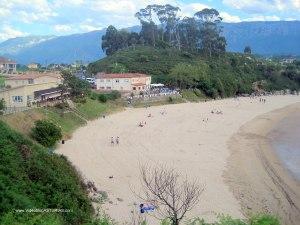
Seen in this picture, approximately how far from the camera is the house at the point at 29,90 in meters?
41.6

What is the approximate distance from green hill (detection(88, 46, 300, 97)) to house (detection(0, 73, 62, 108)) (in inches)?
1051

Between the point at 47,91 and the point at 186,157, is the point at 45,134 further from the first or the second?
the point at 47,91

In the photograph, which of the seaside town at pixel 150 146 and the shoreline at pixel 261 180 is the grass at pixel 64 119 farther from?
the shoreline at pixel 261 180

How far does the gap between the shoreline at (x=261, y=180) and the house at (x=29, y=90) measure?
58.9 feet

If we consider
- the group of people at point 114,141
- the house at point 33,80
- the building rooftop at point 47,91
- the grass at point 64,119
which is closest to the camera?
the group of people at point 114,141

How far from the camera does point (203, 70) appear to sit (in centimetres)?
7881

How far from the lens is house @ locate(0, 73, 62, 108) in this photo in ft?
136

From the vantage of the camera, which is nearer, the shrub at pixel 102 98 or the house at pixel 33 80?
the house at pixel 33 80

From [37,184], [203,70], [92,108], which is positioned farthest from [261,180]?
[203,70]

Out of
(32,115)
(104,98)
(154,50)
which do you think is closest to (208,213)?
(32,115)

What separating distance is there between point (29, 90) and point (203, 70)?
1623 inches

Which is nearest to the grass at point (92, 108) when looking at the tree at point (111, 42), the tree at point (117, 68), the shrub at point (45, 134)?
the shrub at point (45, 134)

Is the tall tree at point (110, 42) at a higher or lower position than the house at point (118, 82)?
higher

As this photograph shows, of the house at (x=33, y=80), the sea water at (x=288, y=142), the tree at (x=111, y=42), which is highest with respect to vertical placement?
the tree at (x=111, y=42)
